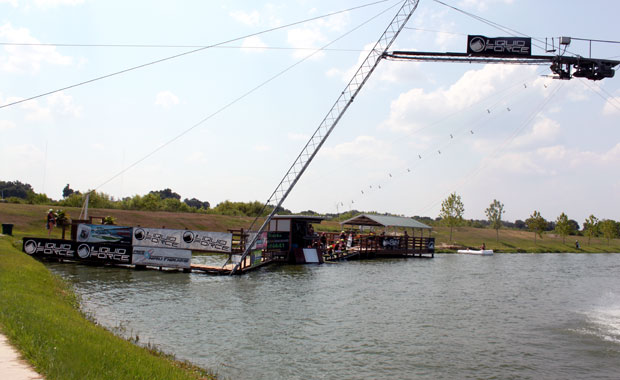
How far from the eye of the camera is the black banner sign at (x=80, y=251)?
35.0 meters

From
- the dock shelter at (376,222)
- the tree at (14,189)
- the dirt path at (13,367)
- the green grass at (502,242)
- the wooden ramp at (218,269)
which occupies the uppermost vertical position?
the tree at (14,189)

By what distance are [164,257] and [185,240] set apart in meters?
1.85

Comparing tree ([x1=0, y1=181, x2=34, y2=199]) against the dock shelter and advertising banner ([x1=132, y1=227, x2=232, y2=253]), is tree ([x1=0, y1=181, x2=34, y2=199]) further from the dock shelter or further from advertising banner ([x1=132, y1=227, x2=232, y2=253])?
advertising banner ([x1=132, y1=227, x2=232, y2=253])

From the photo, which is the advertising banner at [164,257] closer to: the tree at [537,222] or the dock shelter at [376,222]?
the dock shelter at [376,222]

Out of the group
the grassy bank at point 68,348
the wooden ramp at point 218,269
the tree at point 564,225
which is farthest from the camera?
the tree at point 564,225

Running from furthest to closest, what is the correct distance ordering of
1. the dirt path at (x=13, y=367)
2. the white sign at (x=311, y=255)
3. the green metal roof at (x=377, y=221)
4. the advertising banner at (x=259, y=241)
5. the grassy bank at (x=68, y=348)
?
the green metal roof at (x=377, y=221) < the white sign at (x=311, y=255) < the advertising banner at (x=259, y=241) < the grassy bank at (x=68, y=348) < the dirt path at (x=13, y=367)

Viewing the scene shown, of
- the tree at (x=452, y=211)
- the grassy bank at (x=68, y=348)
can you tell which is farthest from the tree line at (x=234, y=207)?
the grassy bank at (x=68, y=348)

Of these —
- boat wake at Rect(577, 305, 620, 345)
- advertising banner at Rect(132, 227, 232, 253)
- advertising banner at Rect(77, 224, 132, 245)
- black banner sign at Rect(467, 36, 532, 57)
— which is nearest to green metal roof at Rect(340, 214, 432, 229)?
advertising banner at Rect(132, 227, 232, 253)

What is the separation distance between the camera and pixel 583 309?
26.0 m

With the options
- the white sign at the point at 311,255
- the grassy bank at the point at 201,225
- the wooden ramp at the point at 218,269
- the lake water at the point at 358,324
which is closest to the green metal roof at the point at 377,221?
the grassy bank at the point at 201,225

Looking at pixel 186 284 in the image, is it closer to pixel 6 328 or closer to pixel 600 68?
pixel 6 328

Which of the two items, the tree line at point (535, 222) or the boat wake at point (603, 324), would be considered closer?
the boat wake at point (603, 324)

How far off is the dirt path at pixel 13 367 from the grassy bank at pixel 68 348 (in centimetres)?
14

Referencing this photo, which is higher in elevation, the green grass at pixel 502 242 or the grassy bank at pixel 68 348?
the green grass at pixel 502 242
